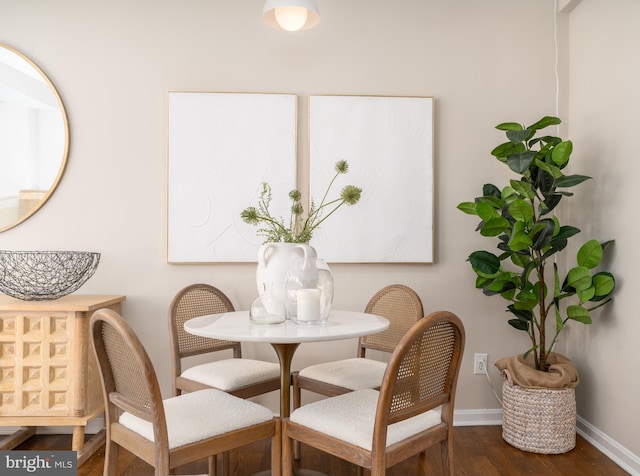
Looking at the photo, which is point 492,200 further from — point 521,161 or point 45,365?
point 45,365

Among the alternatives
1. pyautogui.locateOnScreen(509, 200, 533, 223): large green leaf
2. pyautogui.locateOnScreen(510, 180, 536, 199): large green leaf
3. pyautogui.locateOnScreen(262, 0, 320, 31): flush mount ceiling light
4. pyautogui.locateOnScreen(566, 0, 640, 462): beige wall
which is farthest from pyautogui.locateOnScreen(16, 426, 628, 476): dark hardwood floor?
pyautogui.locateOnScreen(262, 0, 320, 31): flush mount ceiling light

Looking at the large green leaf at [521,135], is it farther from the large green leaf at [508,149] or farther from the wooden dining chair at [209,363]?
the wooden dining chair at [209,363]

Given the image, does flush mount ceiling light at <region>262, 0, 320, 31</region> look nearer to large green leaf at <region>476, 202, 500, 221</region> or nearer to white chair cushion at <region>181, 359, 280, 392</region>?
large green leaf at <region>476, 202, 500, 221</region>

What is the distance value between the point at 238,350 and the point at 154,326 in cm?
57

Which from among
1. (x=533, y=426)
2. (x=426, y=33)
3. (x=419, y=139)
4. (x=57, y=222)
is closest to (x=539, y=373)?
(x=533, y=426)

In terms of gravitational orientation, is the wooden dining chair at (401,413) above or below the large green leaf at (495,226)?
below

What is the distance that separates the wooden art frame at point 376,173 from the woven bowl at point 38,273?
1.29 m

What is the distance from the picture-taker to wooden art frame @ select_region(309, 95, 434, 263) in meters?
2.97

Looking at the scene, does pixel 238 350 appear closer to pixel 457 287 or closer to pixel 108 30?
pixel 457 287

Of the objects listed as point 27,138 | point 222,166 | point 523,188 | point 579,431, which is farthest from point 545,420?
point 27,138

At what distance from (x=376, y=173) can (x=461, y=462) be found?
1.59 m

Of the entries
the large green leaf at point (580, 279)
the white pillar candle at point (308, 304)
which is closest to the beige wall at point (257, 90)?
the large green leaf at point (580, 279)

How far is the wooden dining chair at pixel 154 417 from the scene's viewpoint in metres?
1.51

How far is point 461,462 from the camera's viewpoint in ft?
8.16
